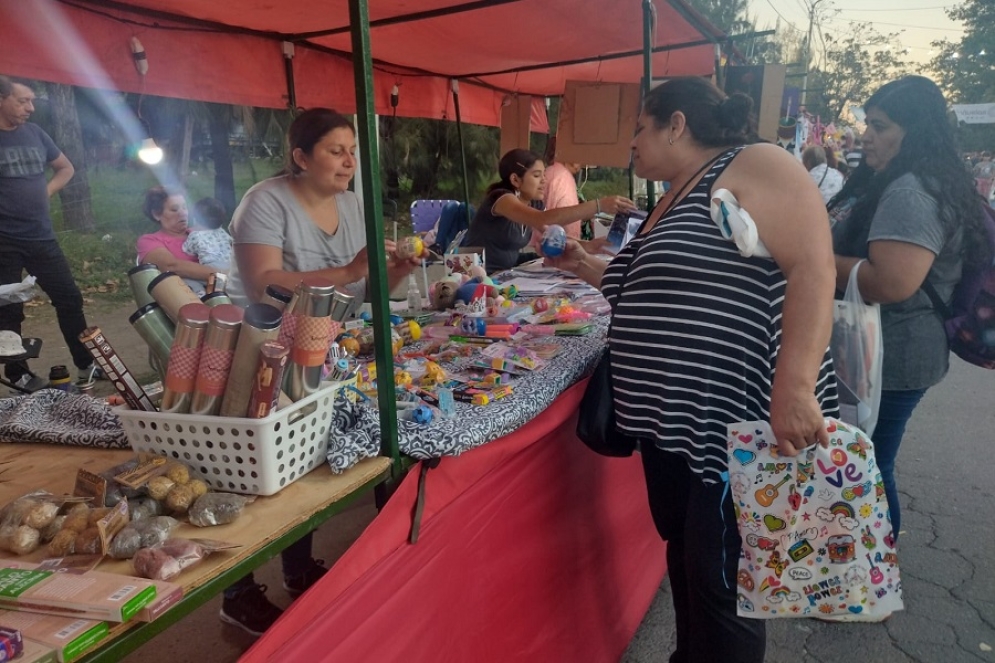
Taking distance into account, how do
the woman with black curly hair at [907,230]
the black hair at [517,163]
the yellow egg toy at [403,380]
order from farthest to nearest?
1. the black hair at [517,163]
2. the woman with black curly hair at [907,230]
3. the yellow egg toy at [403,380]

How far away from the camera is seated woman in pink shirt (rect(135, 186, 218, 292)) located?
168 inches

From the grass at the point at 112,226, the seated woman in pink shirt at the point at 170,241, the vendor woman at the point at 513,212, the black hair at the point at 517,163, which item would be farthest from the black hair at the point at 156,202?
the grass at the point at 112,226

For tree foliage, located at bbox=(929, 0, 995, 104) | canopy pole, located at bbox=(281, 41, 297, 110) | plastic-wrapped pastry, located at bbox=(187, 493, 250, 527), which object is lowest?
plastic-wrapped pastry, located at bbox=(187, 493, 250, 527)

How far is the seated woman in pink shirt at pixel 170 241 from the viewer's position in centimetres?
427

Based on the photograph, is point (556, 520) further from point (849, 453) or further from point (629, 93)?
point (629, 93)

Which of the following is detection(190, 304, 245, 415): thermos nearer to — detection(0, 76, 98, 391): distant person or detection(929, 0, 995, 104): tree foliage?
detection(0, 76, 98, 391): distant person

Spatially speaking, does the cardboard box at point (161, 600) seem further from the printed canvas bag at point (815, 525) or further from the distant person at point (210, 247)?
the distant person at point (210, 247)

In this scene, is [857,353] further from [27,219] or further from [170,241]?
[27,219]

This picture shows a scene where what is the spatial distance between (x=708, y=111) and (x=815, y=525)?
3.10 feet

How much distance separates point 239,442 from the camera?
1.00m

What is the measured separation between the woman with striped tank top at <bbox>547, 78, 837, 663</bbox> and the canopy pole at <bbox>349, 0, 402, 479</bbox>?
61cm

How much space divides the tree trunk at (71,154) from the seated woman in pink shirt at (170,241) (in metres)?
6.29

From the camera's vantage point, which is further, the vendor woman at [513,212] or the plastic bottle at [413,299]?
the vendor woman at [513,212]

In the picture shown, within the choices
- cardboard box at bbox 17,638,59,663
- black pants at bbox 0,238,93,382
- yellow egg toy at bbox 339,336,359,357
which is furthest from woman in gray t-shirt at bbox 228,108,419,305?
black pants at bbox 0,238,93,382
